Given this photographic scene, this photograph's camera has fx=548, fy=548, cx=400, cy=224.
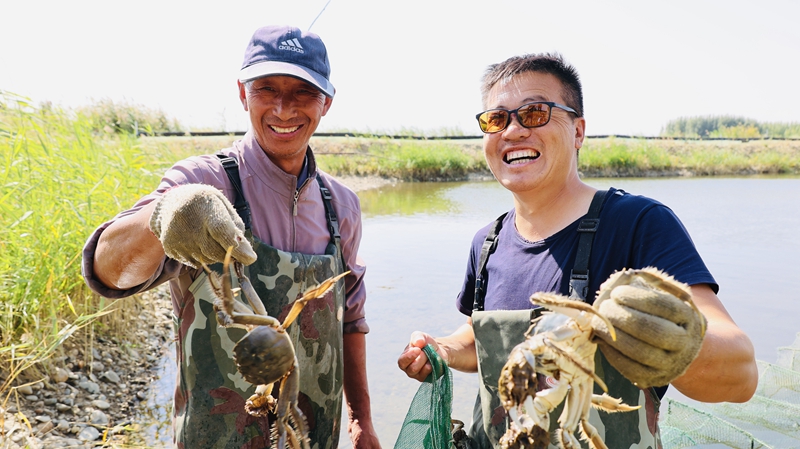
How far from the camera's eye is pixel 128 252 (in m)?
1.88

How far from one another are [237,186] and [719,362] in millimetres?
1845

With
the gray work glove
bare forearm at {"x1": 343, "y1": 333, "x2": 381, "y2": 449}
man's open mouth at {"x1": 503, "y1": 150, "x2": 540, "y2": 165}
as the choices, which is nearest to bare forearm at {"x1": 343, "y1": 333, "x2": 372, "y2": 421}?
bare forearm at {"x1": 343, "y1": 333, "x2": 381, "y2": 449}

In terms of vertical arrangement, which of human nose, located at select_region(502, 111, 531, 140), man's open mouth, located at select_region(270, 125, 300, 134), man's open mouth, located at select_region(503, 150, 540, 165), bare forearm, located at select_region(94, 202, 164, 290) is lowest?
bare forearm, located at select_region(94, 202, 164, 290)

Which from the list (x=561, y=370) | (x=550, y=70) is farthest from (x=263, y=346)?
(x=550, y=70)

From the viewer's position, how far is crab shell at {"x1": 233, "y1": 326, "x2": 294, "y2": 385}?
154cm

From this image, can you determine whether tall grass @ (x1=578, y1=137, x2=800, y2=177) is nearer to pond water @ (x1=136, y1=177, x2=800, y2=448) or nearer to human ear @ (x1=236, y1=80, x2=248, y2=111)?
pond water @ (x1=136, y1=177, x2=800, y2=448)

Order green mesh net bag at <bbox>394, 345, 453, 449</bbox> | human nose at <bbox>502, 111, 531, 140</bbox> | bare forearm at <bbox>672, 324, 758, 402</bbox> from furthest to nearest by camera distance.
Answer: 1. human nose at <bbox>502, 111, 531, 140</bbox>
2. green mesh net bag at <bbox>394, 345, 453, 449</bbox>
3. bare forearm at <bbox>672, 324, 758, 402</bbox>

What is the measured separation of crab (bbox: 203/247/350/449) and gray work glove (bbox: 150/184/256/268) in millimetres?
50

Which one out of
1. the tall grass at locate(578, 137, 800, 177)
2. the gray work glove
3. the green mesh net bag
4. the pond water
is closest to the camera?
the gray work glove

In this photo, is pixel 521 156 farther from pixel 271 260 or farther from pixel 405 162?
pixel 405 162

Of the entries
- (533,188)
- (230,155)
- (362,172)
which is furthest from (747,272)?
(362,172)

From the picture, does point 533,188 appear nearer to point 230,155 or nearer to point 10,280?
point 230,155

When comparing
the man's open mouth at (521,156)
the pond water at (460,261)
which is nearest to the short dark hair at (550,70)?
the man's open mouth at (521,156)

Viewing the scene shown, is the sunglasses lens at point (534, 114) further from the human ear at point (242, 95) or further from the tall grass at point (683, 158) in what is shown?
the tall grass at point (683, 158)
